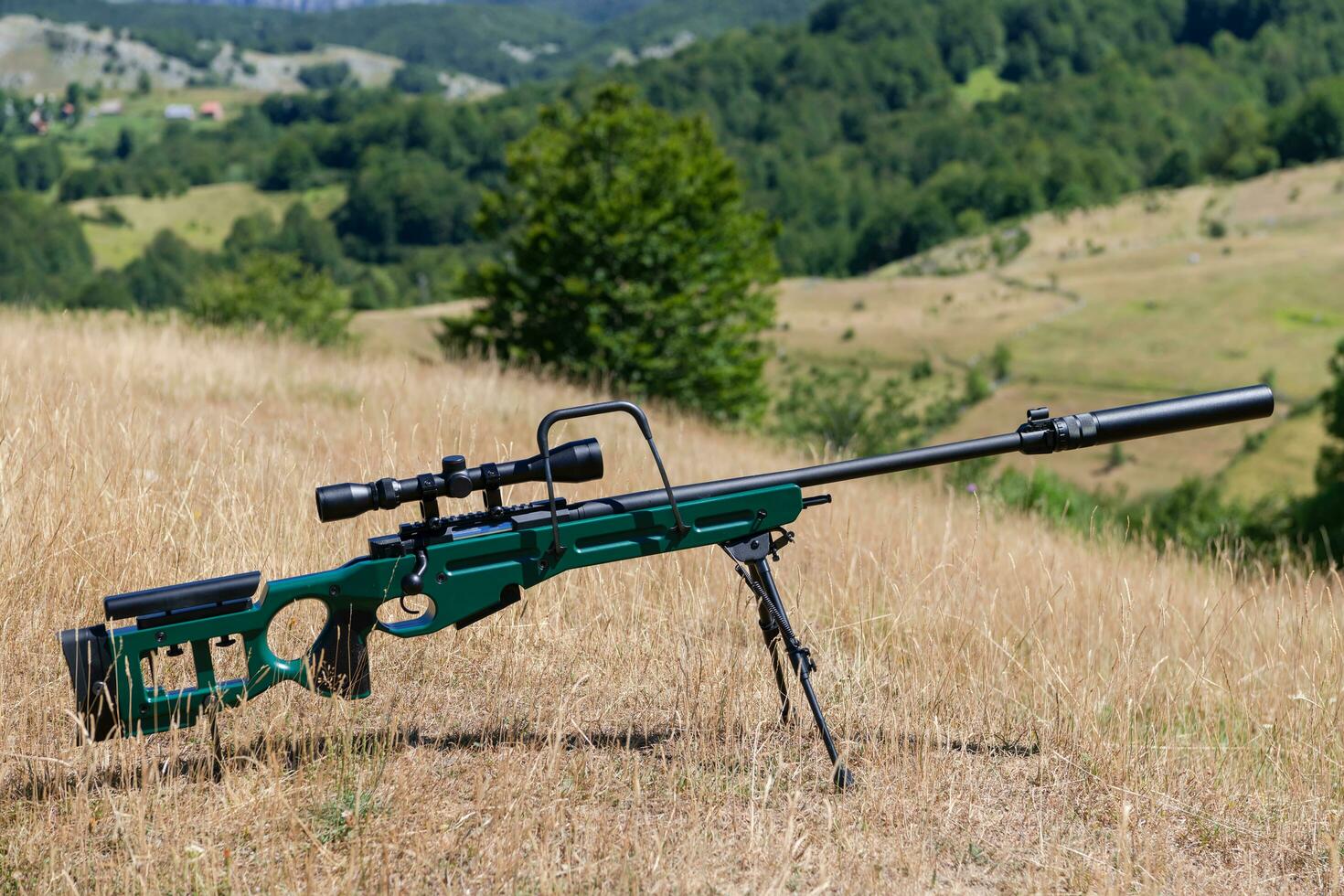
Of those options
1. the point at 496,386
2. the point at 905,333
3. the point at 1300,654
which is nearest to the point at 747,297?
the point at 496,386

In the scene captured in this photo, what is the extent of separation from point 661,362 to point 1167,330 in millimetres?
67796

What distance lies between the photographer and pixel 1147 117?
188 m

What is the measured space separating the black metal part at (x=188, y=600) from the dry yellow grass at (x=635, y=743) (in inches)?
17.3

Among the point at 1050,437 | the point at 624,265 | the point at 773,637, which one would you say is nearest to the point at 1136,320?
the point at 624,265

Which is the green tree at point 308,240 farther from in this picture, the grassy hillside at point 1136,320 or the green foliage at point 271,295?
the green foliage at point 271,295

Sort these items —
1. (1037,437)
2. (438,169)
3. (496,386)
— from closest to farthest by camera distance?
(1037,437) < (496,386) < (438,169)

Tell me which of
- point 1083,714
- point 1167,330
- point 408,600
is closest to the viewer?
point 1083,714

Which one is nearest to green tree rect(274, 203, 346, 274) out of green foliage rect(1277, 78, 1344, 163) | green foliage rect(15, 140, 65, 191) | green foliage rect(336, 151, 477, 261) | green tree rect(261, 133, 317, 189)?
green foliage rect(336, 151, 477, 261)

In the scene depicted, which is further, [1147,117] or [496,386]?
[1147,117]

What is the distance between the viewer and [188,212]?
17325 centimetres

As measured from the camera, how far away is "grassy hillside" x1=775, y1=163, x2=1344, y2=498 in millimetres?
60562

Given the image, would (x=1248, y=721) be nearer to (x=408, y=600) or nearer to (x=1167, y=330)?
(x=408, y=600)

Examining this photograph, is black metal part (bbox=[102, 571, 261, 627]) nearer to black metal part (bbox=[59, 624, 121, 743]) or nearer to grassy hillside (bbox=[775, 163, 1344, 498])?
black metal part (bbox=[59, 624, 121, 743])

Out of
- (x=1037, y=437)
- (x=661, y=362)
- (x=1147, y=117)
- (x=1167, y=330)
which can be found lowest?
(x=1167, y=330)
